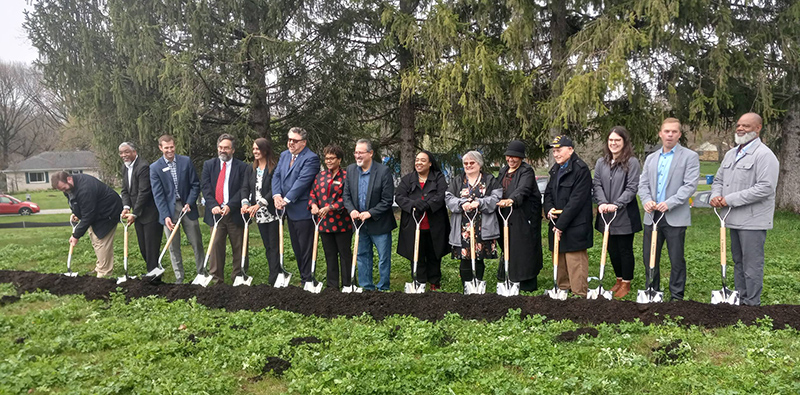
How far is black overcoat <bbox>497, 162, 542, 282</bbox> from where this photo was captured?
5.74 m

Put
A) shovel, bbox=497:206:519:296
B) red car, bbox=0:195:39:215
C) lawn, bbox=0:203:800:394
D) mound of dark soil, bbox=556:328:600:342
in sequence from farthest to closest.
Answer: red car, bbox=0:195:39:215 → shovel, bbox=497:206:519:296 → mound of dark soil, bbox=556:328:600:342 → lawn, bbox=0:203:800:394

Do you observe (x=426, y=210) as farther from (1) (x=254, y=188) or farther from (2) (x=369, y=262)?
(1) (x=254, y=188)

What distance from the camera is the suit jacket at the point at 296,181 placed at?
6148mm

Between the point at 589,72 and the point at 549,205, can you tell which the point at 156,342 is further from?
the point at 589,72

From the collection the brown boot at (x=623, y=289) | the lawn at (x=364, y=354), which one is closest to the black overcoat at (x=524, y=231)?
the brown boot at (x=623, y=289)

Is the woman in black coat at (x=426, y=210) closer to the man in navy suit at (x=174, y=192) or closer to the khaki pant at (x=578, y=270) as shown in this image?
the khaki pant at (x=578, y=270)

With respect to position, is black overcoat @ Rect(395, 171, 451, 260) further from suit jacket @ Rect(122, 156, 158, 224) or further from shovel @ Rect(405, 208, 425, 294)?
suit jacket @ Rect(122, 156, 158, 224)

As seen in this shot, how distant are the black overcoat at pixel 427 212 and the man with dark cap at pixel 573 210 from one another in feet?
4.01

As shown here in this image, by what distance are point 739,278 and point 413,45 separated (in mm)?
7273

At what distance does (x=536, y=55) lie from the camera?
1089cm

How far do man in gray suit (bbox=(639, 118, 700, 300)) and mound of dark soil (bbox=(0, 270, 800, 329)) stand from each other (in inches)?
27.9

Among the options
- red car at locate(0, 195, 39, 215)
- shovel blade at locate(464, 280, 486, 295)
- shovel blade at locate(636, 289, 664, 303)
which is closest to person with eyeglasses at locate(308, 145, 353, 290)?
shovel blade at locate(464, 280, 486, 295)

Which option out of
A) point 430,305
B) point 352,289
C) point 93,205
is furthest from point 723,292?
point 93,205

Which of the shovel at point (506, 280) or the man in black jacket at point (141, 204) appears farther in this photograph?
the man in black jacket at point (141, 204)
